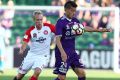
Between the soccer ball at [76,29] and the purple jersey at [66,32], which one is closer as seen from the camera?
the purple jersey at [66,32]

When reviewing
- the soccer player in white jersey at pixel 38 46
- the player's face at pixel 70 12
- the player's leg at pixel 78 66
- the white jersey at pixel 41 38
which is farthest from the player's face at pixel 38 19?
the player's leg at pixel 78 66

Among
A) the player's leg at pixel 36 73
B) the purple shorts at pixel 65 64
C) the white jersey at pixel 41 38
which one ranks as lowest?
the player's leg at pixel 36 73

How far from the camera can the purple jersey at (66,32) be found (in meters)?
11.8

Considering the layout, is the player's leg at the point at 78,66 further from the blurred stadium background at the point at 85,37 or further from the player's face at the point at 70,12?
the blurred stadium background at the point at 85,37

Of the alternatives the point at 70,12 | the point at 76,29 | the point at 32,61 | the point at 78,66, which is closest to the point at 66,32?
the point at 76,29

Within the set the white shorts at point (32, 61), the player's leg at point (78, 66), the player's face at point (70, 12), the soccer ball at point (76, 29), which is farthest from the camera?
the white shorts at point (32, 61)

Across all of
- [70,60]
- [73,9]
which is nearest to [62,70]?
[70,60]

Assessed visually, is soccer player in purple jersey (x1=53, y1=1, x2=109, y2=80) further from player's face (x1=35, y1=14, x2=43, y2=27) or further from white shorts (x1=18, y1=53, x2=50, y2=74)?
white shorts (x1=18, y1=53, x2=50, y2=74)

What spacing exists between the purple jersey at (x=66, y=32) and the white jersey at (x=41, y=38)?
1.18 metres

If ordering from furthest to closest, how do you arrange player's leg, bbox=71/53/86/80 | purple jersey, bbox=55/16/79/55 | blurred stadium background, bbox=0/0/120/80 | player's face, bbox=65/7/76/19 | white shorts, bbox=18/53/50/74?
1. blurred stadium background, bbox=0/0/120/80
2. white shorts, bbox=18/53/50/74
3. player's leg, bbox=71/53/86/80
4. purple jersey, bbox=55/16/79/55
5. player's face, bbox=65/7/76/19

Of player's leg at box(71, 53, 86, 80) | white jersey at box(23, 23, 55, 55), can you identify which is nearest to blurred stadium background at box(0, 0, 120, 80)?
white jersey at box(23, 23, 55, 55)

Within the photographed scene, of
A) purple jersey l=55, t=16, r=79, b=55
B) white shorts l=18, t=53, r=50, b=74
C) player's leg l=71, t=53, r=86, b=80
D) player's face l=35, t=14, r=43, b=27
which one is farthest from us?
white shorts l=18, t=53, r=50, b=74

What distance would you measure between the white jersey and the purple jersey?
1184 mm

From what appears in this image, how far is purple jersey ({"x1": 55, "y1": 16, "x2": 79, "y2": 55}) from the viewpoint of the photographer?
11793 millimetres
